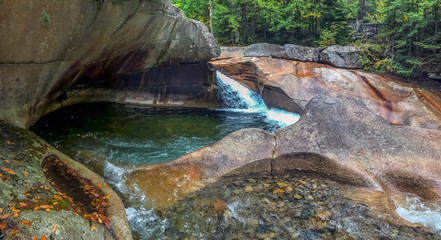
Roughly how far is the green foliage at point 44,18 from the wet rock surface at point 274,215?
209 inches

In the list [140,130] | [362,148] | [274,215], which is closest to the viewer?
[274,215]

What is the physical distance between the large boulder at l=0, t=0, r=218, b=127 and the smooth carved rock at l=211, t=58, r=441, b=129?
4.93 metres

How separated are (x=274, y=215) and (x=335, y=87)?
937 cm

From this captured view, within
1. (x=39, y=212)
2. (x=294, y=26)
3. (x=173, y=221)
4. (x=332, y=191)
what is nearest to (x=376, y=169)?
(x=332, y=191)

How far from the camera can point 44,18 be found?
243 inches

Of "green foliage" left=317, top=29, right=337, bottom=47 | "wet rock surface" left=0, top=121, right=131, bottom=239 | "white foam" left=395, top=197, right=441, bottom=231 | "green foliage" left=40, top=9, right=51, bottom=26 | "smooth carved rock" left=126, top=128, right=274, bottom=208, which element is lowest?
"white foam" left=395, top=197, right=441, bottom=231

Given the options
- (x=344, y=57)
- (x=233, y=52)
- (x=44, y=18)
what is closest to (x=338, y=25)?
(x=344, y=57)

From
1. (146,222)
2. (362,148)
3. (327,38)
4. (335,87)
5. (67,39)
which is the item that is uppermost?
(67,39)

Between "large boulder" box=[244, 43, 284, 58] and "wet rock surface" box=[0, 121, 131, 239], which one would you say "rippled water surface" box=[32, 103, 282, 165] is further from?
"large boulder" box=[244, 43, 284, 58]

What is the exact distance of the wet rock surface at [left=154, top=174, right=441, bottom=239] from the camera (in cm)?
470

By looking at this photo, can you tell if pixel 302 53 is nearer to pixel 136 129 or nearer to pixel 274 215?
pixel 136 129

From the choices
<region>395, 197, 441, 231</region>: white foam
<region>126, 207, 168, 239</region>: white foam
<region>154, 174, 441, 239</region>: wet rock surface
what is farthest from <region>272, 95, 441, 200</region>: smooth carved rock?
<region>126, 207, 168, 239</region>: white foam

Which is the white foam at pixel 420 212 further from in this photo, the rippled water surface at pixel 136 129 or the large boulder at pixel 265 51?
the large boulder at pixel 265 51

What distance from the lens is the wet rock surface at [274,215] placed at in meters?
4.70
